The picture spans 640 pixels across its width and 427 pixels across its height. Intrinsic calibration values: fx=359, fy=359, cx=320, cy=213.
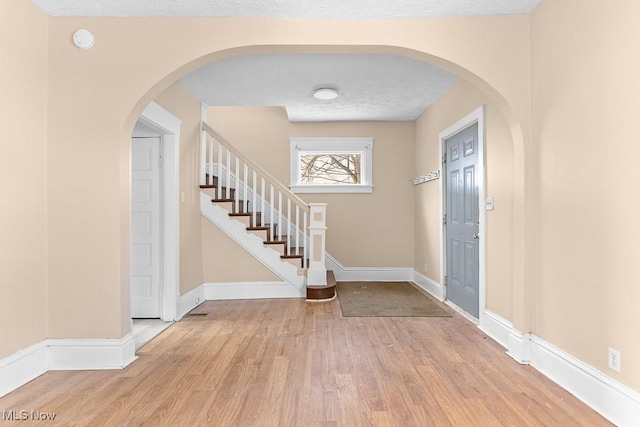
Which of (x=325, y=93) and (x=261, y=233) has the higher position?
(x=325, y=93)

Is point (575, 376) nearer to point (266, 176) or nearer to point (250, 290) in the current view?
point (250, 290)

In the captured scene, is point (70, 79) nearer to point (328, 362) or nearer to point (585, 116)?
point (328, 362)

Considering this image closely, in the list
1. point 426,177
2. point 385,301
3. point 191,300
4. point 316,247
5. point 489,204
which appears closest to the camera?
point 489,204

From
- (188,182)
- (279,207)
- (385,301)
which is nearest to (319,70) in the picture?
(279,207)

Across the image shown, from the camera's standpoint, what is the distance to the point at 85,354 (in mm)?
2611

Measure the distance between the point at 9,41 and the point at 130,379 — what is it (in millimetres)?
2326

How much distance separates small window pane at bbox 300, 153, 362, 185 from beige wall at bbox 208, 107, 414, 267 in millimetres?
295

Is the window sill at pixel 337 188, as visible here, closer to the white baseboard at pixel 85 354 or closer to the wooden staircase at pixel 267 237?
the wooden staircase at pixel 267 237

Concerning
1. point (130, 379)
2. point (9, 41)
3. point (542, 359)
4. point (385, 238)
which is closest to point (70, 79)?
point (9, 41)

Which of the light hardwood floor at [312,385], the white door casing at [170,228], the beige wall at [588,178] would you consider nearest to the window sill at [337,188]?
the white door casing at [170,228]

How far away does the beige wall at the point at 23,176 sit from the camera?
2.25 meters

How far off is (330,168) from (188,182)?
2609 mm

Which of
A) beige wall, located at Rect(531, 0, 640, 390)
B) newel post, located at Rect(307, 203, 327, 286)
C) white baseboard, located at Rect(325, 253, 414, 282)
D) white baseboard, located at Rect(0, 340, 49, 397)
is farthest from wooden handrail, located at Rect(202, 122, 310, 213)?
white baseboard, located at Rect(0, 340, 49, 397)

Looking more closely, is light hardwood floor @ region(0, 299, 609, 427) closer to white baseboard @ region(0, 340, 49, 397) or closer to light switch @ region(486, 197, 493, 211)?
white baseboard @ region(0, 340, 49, 397)
